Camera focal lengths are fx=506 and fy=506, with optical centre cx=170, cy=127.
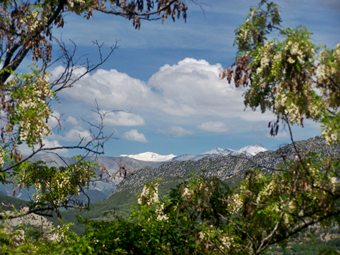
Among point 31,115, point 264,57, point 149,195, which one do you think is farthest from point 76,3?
point 149,195

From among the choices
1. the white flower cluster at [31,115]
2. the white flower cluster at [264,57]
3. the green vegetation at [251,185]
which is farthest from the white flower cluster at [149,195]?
the white flower cluster at [264,57]

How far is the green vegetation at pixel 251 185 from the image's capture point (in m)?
9.77

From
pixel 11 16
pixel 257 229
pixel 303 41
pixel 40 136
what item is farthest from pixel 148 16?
pixel 257 229

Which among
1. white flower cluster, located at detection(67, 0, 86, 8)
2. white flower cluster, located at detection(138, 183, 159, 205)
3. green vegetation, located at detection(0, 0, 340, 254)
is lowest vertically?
white flower cluster, located at detection(138, 183, 159, 205)

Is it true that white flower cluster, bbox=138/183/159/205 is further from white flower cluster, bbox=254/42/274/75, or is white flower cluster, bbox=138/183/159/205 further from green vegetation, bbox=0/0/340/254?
white flower cluster, bbox=254/42/274/75

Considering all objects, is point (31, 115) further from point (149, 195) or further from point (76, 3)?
point (149, 195)

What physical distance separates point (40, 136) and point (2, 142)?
1.15m

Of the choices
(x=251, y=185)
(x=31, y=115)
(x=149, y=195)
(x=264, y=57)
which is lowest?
(x=149, y=195)

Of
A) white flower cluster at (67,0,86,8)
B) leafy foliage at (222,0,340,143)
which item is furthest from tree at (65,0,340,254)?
white flower cluster at (67,0,86,8)

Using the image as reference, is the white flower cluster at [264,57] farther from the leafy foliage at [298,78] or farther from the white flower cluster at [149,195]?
the white flower cluster at [149,195]

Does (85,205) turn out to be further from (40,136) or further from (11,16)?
(11,16)

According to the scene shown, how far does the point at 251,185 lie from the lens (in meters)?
13.2

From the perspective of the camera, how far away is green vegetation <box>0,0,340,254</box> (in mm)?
9766

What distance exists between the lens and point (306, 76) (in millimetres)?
9562
